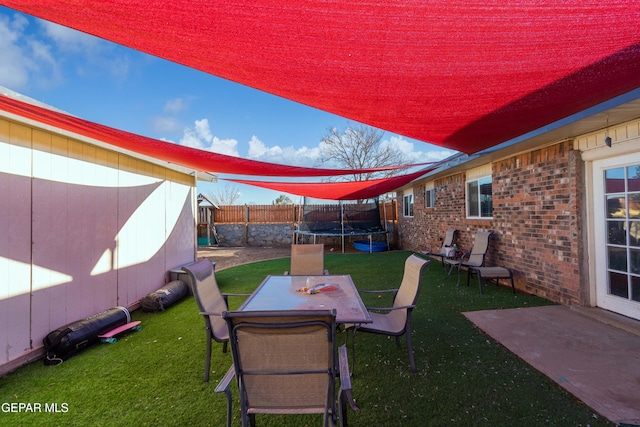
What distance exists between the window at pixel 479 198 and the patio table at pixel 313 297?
14.9 ft

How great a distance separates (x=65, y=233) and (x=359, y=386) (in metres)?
3.68

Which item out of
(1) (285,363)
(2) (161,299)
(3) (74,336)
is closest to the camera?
(1) (285,363)

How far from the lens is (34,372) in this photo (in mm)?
2691

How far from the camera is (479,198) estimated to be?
266 inches

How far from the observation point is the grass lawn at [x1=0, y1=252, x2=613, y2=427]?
6.50ft

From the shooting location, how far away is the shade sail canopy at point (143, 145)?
2.37 m

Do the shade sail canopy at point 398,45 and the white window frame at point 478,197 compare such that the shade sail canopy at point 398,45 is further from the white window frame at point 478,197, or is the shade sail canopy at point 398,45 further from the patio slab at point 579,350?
the white window frame at point 478,197

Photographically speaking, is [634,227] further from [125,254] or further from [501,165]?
[125,254]

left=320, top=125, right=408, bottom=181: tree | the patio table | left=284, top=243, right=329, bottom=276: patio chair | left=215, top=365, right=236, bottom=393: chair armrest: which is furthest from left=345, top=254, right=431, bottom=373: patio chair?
left=320, top=125, right=408, bottom=181: tree

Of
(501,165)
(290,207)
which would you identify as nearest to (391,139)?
(290,207)

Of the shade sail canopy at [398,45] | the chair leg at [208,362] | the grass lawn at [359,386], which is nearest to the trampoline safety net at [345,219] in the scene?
the grass lawn at [359,386]

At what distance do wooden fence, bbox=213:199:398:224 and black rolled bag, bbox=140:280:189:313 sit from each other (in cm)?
923

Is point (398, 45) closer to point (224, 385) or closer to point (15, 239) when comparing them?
point (224, 385)

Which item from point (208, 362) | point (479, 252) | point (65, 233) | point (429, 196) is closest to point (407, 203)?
point (429, 196)
